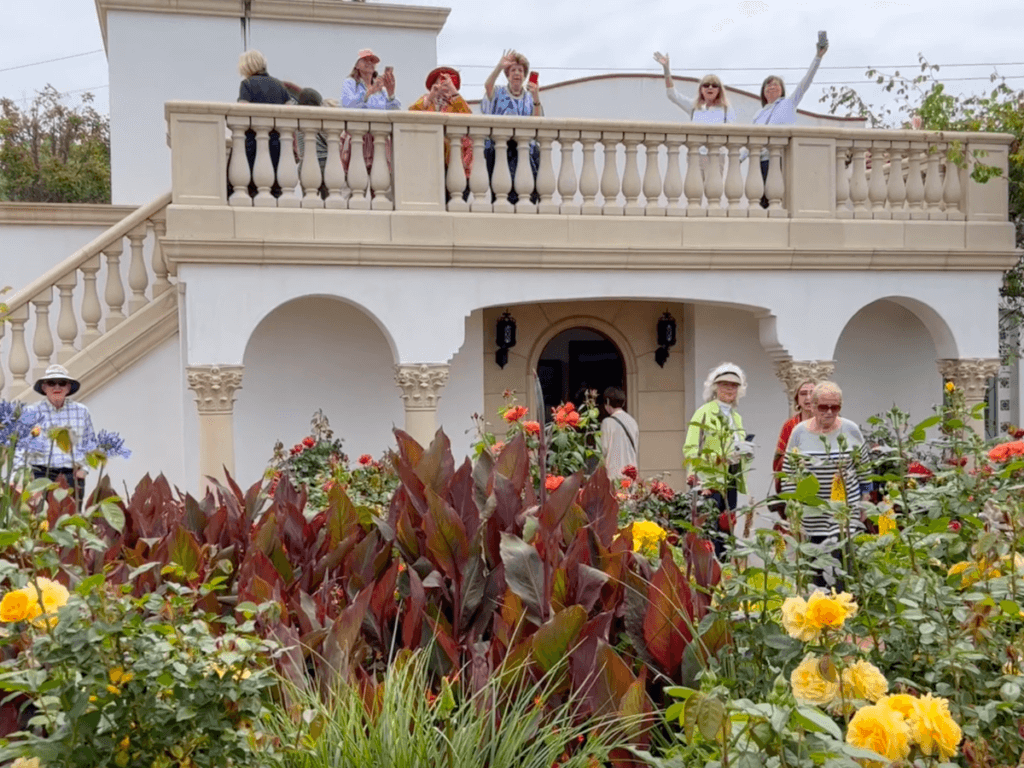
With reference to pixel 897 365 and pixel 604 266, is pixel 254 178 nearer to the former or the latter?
pixel 604 266

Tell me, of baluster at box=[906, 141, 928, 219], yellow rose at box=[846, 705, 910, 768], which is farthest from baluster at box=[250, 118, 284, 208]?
yellow rose at box=[846, 705, 910, 768]

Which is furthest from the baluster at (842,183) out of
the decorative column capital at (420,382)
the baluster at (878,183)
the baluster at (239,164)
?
the baluster at (239,164)

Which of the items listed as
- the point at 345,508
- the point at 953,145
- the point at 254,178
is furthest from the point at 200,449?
the point at 953,145

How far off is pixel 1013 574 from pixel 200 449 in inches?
307

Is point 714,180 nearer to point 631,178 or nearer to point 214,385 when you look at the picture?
point 631,178

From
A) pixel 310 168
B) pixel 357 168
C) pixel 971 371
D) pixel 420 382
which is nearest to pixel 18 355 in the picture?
pixel 310 168

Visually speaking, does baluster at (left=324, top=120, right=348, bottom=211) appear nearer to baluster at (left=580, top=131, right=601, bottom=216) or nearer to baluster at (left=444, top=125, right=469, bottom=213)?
baluster at (left=444, top=125, right=469, bottom=213)

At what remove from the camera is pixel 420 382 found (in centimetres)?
1008

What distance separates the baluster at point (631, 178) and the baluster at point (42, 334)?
4.80 metres

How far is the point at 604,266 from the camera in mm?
10367

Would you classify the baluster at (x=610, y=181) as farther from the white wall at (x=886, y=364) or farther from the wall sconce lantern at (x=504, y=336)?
the white wall at (x=886, y=364)

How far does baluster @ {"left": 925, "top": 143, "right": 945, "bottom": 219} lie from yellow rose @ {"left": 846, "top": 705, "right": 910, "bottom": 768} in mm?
9670

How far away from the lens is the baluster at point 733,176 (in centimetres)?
1056

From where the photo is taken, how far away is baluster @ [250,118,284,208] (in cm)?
952
